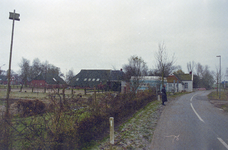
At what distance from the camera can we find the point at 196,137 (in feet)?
20.3

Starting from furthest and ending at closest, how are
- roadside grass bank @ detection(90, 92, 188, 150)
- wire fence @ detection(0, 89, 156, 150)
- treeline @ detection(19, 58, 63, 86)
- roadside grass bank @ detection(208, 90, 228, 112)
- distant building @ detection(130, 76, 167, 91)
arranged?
1. treeline @ detection(19, 58, 63, 86)
2. distant building @ detection(130, 76, 167, 91)
3. roadside grass bank @ detection(208, 90, 228, 112)
4. roadside grass bank @ detection(90, 92, 188, 150)
5. wire fence @ detection(0, 89, 156, 150)

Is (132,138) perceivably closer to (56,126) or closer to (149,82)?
(56,126)

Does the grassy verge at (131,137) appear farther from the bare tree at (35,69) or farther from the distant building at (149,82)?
the bare tree at (35,69)

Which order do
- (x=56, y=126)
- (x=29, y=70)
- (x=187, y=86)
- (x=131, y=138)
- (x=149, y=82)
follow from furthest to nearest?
(x=187, y=86)
(x=29, y=70)
(x=149, y=82)
(x=131, y=138)
(x=56, y=126)

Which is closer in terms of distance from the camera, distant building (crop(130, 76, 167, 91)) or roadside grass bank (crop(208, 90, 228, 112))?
roadside grass bank (crop(208, 90, 228, 112))

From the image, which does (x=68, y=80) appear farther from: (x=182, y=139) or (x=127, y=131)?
(x=182, y=139)

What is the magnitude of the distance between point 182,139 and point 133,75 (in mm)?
10667

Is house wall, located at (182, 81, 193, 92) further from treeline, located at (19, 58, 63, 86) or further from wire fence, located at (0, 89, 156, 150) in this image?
wire fence, located at (0, 89, 156, 150)

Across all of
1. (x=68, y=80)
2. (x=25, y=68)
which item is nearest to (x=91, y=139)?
(x=68, y=80)

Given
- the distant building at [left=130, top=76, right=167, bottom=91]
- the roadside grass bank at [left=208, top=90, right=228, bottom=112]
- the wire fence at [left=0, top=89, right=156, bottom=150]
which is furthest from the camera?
the distant building at [left=130, top=76, right=167, bottom=91]

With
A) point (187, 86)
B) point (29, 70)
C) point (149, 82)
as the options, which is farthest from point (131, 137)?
point (187, 86)

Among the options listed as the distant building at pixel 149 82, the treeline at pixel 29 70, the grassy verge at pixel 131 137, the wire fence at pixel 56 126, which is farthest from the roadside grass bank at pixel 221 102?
the treeline at pixel 29 70

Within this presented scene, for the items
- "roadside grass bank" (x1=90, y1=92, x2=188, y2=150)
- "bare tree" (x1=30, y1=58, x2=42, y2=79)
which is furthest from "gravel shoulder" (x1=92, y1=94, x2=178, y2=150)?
"bare tree" (x1=30, y1=58, x2=42, y2=79)

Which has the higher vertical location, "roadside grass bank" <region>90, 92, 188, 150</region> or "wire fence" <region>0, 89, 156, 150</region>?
"wire fence" <region>0, 89, 156, 150</region>
